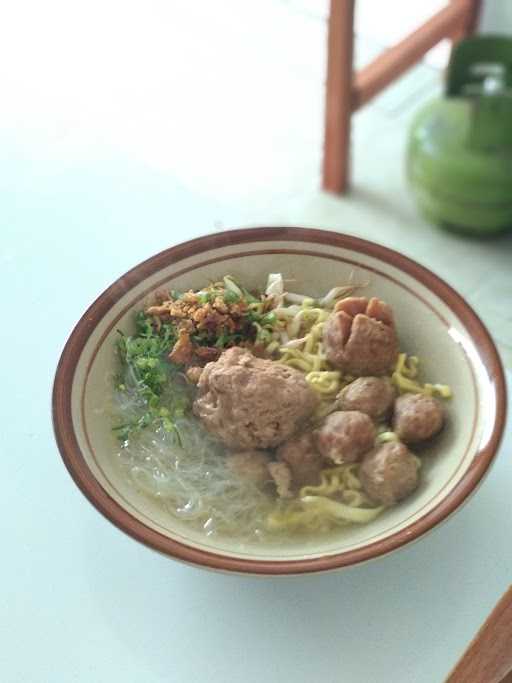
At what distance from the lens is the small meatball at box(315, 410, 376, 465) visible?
2.63 feet

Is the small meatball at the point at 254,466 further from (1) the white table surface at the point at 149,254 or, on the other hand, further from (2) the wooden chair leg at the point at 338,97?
(2) the wooden chair leg at the point at 338,97

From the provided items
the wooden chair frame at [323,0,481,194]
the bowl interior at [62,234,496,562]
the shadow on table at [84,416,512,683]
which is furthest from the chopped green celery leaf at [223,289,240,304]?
the wooden chair frame at [323,0,481,194]

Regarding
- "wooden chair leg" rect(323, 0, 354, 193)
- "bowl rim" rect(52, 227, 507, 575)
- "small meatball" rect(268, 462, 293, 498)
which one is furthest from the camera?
"wooden chair leg" rect(323, 0, 354, 193)

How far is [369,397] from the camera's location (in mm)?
835

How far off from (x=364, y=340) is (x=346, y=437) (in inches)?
4.1

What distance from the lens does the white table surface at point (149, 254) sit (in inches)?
30.3

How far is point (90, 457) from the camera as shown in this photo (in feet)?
2.57

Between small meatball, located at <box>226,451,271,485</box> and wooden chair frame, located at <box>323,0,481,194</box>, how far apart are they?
3.10 feet

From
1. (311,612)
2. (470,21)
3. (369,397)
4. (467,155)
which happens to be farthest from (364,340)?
(470,21)

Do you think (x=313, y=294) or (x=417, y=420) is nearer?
(x=417, y=420)

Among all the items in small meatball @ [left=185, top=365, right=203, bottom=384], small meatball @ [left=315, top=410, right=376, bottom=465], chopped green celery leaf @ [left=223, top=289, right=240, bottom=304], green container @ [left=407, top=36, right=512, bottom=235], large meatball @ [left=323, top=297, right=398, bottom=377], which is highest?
green container @ [left=407, top=36, right=512, bottom=235]

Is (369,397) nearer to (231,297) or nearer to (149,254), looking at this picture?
(231,297)

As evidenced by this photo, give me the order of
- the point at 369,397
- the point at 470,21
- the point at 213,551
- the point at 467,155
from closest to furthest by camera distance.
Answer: the point at 213,551, the point at 369,397, the point at 467,155, the point at 470,21

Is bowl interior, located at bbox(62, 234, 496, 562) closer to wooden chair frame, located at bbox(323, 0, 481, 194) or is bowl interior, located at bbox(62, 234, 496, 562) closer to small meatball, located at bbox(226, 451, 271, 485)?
small meatball, located at bbox(226, 451, 271, 485)
